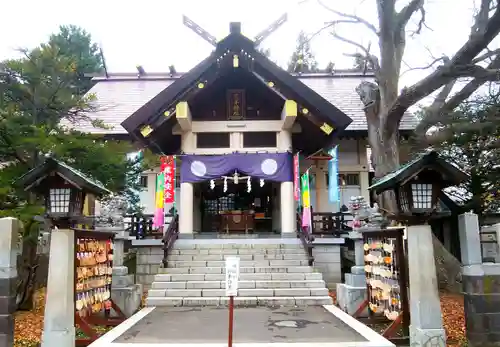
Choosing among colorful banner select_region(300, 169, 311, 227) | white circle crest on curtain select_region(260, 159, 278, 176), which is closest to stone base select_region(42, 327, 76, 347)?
colorful banner select_region(300, 169, 311, 227)

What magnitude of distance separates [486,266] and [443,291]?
5.06 metres

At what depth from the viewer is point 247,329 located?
25.8ft

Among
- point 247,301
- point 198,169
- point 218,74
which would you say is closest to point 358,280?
point 247,301

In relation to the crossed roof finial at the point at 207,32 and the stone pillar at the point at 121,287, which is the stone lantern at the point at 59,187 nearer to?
the stone pillar at the point at 121,287

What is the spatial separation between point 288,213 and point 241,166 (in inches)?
94.7

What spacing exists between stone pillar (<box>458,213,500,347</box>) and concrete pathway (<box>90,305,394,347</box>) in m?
1.60

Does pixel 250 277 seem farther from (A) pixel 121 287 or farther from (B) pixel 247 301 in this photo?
(A) pixel 121 287

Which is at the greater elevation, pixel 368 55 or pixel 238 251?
pixel 368 55

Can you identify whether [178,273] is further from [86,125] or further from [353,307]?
[86,125]

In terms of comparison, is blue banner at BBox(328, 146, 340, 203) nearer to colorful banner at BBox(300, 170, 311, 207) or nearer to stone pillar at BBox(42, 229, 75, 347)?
colorful banner at BBox(300, 170, 311, 207)

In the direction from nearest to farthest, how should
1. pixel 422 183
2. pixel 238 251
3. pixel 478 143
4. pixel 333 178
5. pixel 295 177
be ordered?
pixel 422 183
pixel 478 143
pixel 238 251
pixel 295 177
pixel 333 178

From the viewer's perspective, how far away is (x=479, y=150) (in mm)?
10883

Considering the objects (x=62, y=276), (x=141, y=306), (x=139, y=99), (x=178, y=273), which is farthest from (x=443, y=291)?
(x=139, y=99)

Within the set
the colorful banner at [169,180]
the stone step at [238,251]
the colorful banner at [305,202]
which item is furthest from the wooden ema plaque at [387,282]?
the colorful banner at [169,180]
